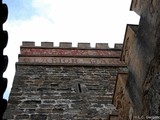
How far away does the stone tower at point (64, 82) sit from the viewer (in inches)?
311

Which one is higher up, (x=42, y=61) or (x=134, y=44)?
(x=134, y=44)

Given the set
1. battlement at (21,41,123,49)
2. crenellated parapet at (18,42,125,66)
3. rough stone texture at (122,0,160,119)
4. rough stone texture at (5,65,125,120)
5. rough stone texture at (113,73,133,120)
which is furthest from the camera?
battlement at (21,41,123,49)

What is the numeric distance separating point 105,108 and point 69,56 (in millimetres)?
→ 3289

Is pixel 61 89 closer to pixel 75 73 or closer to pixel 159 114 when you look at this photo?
pixel 75 73

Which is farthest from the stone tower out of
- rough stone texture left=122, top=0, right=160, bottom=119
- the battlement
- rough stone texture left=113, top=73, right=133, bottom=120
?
rough stone texture left=122, top=0, right=160, bottom=119

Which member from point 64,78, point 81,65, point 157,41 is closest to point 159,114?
point 157,41

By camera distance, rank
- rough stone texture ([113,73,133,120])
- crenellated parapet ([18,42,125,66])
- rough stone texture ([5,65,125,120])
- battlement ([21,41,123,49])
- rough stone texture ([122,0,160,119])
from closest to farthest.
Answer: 1. rough stone texture ([122,0,160,119])
2. rough stone texture ([113,73,133,120])
3. rough stone texture ([5,65,125,120])
4. crenellated parapet ([18,42,125,66])
5. battlement ([21,41,123,49])

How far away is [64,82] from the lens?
9539mm

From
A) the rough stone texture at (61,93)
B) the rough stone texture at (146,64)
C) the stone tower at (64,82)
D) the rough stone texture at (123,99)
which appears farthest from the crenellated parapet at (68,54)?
the rough stone texture at (146,64)

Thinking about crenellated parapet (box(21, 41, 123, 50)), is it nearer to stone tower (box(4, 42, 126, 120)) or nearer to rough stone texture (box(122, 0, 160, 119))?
stone tower (box(4, 42, 126, 120))

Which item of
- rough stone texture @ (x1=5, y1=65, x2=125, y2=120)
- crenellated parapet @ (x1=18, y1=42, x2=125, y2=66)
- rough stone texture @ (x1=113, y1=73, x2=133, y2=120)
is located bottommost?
rough stone texture @ (x1=5, y1=65, x2=125, y2=120)

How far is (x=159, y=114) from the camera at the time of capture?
268 cm

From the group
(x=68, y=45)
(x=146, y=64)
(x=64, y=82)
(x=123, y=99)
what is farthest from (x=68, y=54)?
(x=146, y=64)

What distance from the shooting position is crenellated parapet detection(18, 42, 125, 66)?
424 inches
